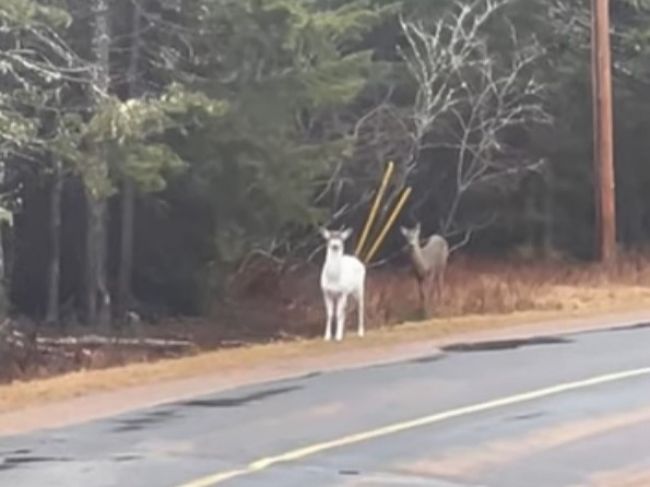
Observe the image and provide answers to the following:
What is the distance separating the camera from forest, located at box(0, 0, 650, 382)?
26.1 meters

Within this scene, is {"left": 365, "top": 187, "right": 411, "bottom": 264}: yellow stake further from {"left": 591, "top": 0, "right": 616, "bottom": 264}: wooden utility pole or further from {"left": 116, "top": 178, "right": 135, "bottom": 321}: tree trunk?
{"left": 116, "top": 178, "right": 135, "bottom": 321}: tree trunk

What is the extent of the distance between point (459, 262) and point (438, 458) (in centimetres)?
2547

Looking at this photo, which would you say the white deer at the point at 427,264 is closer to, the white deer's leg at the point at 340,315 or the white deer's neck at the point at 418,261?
the white deer's neck at the point at 418,261

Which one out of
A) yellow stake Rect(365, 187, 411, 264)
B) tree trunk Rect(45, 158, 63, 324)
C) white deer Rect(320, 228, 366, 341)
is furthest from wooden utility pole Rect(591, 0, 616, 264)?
white deer Rect(320, 228, 366, 341)

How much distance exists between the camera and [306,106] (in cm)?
2858

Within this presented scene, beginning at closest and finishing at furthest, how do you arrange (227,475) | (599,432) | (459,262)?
(227,475), (599,432), (459,262)

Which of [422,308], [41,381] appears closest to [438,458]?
[41,381]

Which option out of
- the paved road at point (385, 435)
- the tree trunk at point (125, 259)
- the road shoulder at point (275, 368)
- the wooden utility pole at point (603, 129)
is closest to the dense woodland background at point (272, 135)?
the tree trunk at point (125, 259)

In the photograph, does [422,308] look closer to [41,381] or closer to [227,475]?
[41,381]

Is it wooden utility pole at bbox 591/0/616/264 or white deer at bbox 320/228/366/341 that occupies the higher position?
wooden utility pole at bbox 591/0/616/264

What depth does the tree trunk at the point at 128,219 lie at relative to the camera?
28031 mm

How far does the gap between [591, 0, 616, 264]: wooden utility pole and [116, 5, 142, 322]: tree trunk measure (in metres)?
8.15

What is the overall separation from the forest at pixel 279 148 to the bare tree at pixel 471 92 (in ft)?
0.23

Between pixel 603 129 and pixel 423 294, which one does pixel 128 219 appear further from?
pixel 603 129
